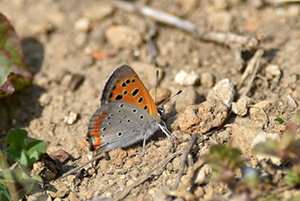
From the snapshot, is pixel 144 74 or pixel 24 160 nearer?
pixel 24 160

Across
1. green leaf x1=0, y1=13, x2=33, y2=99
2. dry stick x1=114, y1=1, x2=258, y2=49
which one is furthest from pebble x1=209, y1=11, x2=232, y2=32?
green leaf x1=0, y1=13, x2=33, y2=99

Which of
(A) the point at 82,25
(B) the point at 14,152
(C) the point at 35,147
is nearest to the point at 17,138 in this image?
(B) the point at 14,152

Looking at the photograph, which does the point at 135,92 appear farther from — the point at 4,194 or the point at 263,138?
the point at 4,194

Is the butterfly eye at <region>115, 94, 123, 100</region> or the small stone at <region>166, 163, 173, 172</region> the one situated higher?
the butterfly eye at <region>115, 94, 123, 100</region>

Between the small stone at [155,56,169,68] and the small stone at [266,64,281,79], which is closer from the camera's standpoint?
the small stone at [266,64,281,79]

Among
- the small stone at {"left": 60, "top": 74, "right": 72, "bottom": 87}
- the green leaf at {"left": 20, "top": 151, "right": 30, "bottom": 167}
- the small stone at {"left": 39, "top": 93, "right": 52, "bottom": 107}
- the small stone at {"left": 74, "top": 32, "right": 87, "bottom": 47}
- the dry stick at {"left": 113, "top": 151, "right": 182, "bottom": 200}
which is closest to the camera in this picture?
the dry stick at {"left": 113, "top": 151, "right": 182, "bottom": 200}

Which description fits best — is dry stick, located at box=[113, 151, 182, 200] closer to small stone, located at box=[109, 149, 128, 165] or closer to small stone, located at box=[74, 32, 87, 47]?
small stone, located at box=[109, 149, 128, 165]

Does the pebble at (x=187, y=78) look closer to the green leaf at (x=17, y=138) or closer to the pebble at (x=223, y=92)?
the pebble at (x=223, y=92)
